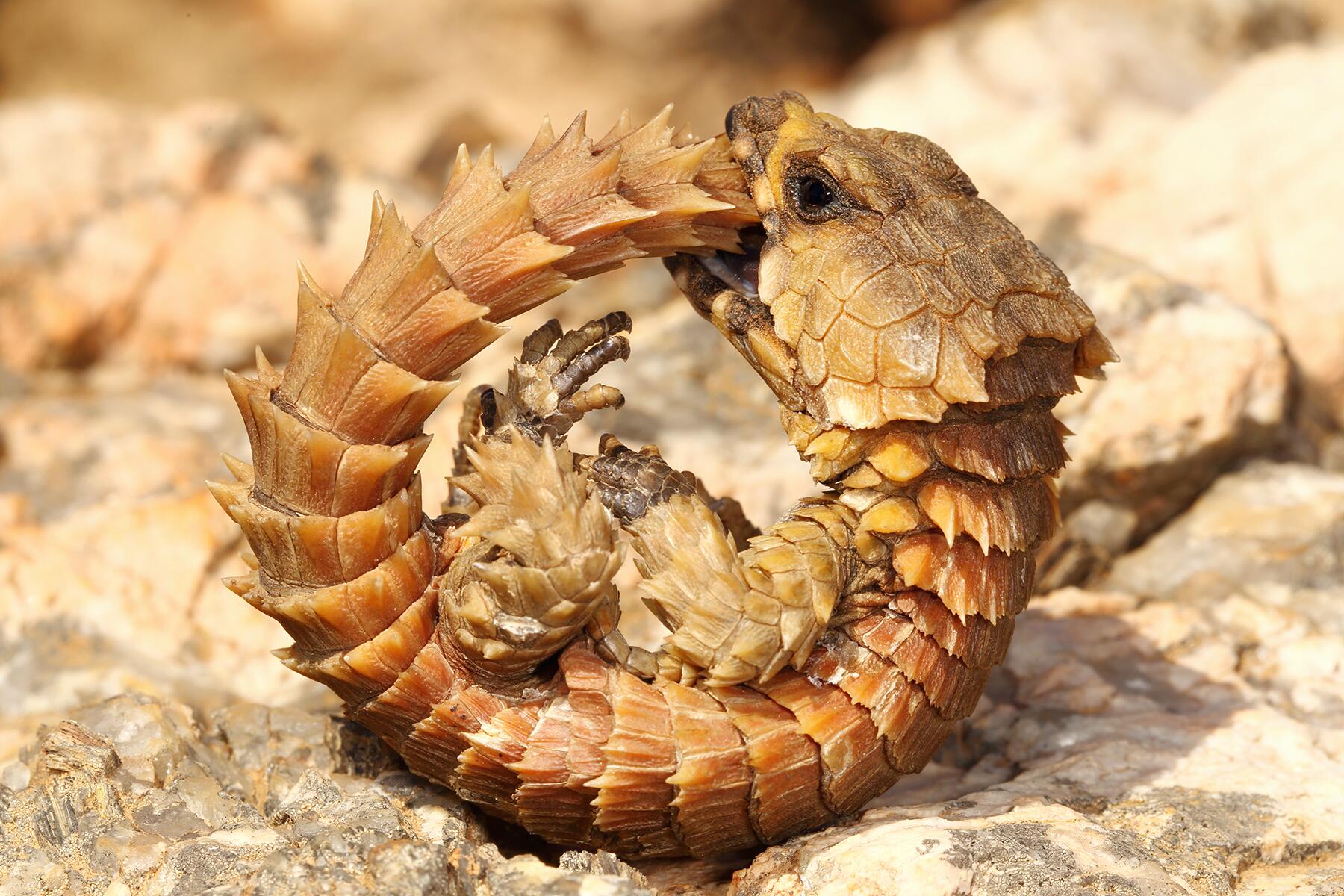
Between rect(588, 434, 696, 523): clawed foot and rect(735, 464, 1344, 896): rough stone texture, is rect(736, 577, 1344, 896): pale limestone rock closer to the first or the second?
rect(735, 464, 1344, 896): rough stone texture

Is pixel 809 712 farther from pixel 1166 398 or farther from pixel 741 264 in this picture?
pixel 1166 398

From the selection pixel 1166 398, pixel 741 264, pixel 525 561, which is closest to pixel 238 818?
pixel 525 561

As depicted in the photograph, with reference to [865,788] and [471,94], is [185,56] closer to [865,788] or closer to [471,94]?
[471,94]

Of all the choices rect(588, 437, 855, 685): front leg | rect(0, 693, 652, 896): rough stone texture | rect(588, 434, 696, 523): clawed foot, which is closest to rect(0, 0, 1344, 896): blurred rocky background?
rect(0, 693, 652, 896): rough stone texture

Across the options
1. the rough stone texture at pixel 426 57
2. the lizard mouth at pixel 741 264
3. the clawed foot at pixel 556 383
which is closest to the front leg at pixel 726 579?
the clawed foot at pixel 556 383

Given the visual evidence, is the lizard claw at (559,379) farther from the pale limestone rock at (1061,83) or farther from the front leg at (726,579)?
the pale limestone rock at (1061,83)

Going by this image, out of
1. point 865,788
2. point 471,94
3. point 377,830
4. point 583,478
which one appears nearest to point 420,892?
point 377,830
